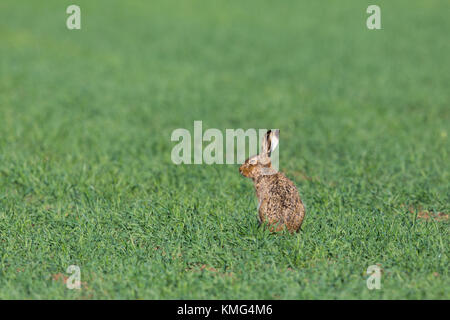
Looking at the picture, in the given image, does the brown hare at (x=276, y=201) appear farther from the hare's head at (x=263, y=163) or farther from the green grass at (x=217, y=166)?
the green grass at (x=217, y=166)

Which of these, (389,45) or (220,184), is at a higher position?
(389,45)

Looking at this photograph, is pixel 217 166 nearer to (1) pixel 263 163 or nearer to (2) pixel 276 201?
(1) pixel 263 163

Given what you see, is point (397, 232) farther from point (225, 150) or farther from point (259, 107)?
point (259, 107)

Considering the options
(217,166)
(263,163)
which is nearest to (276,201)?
(263,163)

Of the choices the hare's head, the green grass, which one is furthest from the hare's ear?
the green grass
